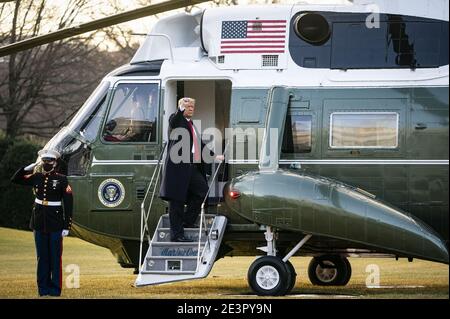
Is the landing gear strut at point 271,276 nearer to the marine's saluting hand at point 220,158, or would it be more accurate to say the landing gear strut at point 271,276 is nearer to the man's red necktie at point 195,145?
the marine's saluting hand at point 220,158

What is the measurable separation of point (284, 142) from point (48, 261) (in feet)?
10.6

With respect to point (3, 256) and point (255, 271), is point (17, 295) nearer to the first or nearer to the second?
point (255, 271)

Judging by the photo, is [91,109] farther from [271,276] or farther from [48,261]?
[271,276]

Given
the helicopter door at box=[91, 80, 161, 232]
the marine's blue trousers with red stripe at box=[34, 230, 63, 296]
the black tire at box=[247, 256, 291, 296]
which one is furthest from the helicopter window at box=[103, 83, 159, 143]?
the black tire at box=[247, 256, 291, 296]

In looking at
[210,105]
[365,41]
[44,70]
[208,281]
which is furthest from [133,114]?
[44,70]

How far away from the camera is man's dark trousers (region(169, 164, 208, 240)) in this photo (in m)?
13.0

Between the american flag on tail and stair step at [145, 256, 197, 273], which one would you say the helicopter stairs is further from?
the american flag on tail

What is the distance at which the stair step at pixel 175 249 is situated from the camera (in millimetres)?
12891

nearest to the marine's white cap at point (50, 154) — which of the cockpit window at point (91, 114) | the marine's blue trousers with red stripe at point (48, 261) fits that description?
the cockpit window at point (91, 114)

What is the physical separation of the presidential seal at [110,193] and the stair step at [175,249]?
1.03 metres

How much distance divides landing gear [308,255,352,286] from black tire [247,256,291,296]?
2.69 metres

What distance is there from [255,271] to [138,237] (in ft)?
6.06

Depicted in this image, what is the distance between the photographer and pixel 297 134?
520 inches
